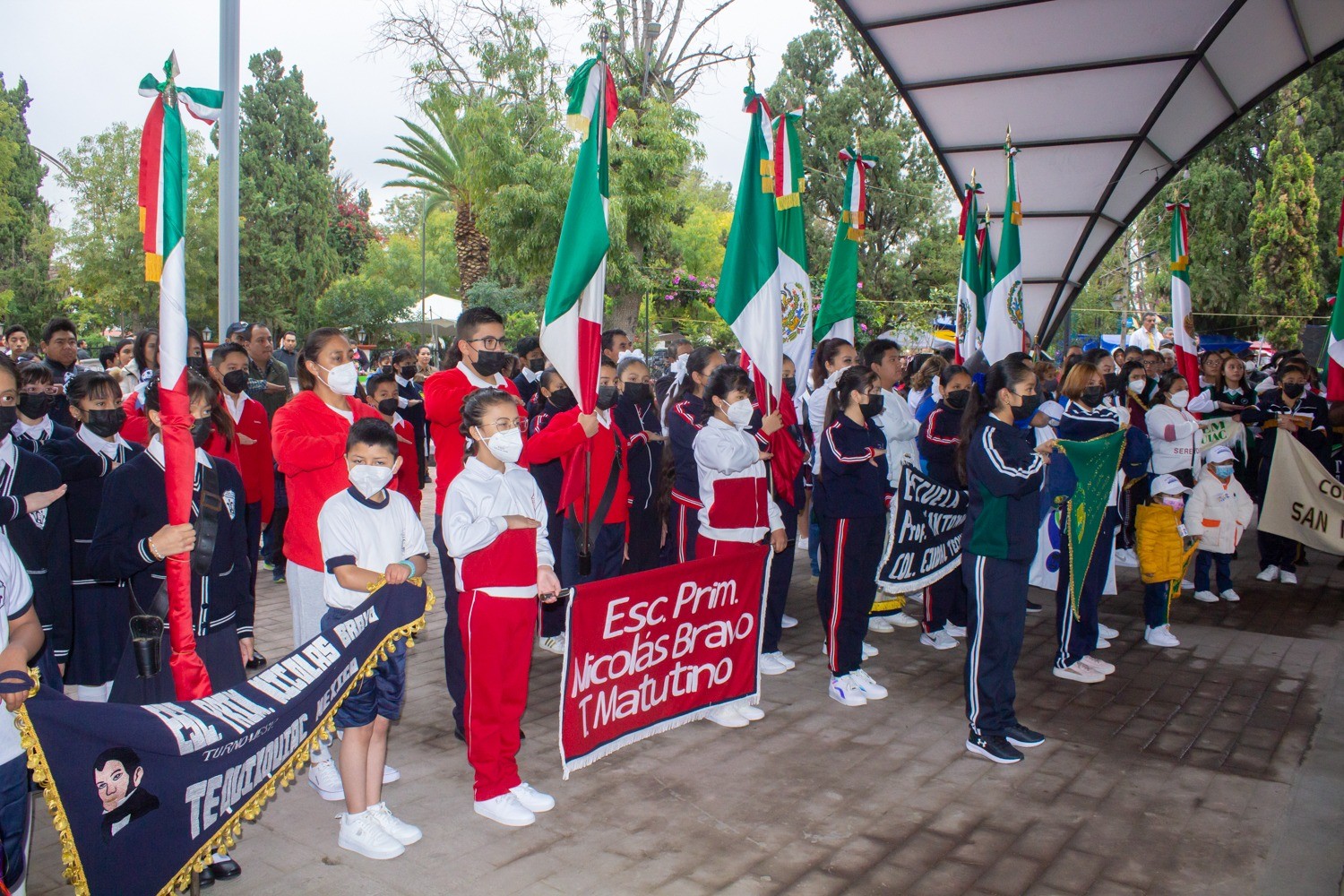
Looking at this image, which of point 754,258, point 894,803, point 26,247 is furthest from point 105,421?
point 26,247

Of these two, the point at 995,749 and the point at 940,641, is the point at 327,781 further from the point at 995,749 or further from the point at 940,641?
the point at 940,641

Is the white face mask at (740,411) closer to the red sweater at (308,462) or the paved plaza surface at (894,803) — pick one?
the paved plaza surface at (894,803)

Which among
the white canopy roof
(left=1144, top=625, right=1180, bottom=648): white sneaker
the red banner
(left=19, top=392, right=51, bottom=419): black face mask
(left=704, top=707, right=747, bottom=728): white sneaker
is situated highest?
the white canopy roof

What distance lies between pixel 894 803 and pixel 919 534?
2724 mm

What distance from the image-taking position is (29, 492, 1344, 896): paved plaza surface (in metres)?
3.84

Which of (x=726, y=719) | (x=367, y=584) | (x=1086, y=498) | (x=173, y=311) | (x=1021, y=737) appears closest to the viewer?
(x=173, y=311)

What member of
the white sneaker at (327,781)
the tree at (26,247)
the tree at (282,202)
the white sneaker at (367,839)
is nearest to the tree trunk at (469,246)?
the tree at (282,202)

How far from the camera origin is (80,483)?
4.79 m

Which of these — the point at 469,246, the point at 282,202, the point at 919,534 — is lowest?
the point at 919,534

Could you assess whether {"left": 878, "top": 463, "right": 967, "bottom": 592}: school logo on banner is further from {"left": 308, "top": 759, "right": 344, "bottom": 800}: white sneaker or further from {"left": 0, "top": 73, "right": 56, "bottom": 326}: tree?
{"left": 0, "top": 73, "right": 56, "bottom": 326}: tree

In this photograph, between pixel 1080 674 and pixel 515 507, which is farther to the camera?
pixel 1080 674

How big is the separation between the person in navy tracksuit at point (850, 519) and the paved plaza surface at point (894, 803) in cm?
28

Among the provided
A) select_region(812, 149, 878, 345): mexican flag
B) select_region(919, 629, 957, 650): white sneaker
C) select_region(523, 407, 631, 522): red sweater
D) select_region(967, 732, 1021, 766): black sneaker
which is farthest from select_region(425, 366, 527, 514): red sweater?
select_region(919, 629, 957, 650): white sneaker

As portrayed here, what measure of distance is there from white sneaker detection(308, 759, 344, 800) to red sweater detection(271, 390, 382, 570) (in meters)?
1.01
